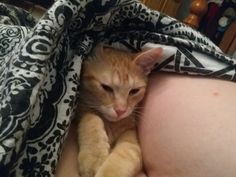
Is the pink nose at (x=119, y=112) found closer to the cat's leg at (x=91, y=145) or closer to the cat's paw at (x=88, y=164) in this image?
the cat's leg at (x=91, y=145)

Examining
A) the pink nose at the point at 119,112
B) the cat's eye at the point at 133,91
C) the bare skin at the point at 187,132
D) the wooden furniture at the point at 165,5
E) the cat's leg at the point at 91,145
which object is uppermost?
the bare skin at the point at 187,132

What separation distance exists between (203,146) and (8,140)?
0.35m

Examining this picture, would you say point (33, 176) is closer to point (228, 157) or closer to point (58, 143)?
point (58, 143)

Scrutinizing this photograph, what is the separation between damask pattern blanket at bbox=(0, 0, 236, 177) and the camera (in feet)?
1.88

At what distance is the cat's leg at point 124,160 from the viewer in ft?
2.24

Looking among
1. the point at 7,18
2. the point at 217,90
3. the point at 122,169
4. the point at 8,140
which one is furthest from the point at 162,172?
the point at 7,18

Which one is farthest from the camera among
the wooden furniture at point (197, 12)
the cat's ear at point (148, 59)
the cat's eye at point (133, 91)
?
the wooden furniture at point (197, 12)

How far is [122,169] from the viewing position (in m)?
0.69

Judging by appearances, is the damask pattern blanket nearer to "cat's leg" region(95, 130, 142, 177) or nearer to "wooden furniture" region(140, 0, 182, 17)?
"cat's leg" region(95, 130, 142, 177)

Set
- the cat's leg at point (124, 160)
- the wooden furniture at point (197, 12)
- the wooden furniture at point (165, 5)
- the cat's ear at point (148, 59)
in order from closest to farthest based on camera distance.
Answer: the cat's leg at point (124, 160), the cat's ear at point (148, 59), the wooden furniture at point (197, 12), the wooden furniture at point (165, 5)

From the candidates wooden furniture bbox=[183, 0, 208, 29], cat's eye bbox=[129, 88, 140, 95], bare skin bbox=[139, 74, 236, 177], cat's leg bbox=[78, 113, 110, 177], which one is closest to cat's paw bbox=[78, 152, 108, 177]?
cat's leg bbox=[78, 113, 110, 177]

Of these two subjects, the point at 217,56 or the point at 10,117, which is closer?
the point at 10,117

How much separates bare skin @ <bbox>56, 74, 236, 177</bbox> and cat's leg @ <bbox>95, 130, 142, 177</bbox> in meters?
0.02

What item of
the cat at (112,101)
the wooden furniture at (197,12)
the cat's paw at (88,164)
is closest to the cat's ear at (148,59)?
the cat at (112,101)
